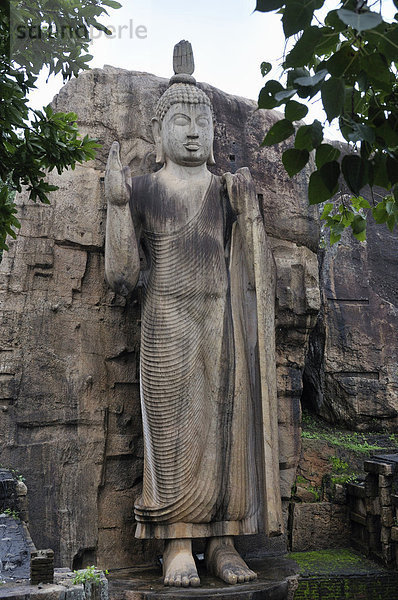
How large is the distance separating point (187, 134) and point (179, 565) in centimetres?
331

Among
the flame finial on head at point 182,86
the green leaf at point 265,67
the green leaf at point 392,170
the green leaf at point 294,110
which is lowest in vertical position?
the green leaf at point 392,170

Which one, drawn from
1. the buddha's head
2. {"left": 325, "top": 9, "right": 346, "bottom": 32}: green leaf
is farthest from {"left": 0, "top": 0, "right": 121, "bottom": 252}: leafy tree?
{"left": 325, "top": 9, "right": 346, "bottom": 32}: green leaf

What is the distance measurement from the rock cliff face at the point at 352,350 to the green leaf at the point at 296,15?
5.46 metres

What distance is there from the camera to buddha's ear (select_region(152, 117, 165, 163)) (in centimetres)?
557

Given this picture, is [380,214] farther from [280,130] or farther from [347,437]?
[347,437]

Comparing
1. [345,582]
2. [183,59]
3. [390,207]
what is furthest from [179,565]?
[183,59]

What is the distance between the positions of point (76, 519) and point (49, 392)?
1027 mm

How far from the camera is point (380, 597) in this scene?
5016 millimetres

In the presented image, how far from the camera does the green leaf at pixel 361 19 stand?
4.80 feet

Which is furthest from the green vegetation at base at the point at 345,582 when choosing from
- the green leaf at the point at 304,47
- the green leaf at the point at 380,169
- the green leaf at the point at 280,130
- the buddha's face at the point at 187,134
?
the green leaf at the point at 304,47

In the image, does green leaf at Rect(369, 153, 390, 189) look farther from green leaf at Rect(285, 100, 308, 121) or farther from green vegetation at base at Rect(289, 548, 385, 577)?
green vegetation at base at Rect(289, 548, 385, 577)

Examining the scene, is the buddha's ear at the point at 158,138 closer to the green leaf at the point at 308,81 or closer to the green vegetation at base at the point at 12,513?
the green vegetation at base at the point at 12,513

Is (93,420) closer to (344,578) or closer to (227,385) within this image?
(227,385)

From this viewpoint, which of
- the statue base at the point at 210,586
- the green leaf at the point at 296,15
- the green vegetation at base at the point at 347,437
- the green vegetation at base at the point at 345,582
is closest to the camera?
the green leaf at the point at 296,15
